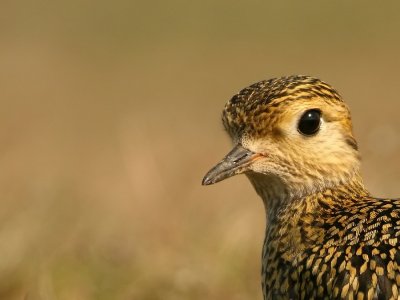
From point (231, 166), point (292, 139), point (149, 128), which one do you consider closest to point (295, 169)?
point (292, 139)

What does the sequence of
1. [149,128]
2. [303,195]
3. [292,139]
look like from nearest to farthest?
[292,139]
[303,195]
[149,128]

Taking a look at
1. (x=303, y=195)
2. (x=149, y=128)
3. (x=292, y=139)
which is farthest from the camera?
(x=149, y=128)

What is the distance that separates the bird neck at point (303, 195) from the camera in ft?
24.3

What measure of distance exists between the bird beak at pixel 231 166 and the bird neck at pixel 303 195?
20 centimetres

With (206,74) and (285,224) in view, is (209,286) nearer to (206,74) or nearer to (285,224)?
(285,224)

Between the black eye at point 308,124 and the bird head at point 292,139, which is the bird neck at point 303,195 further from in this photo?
the black eye at point 308,124

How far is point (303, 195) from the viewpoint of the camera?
750 cm

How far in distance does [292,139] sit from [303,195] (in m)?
0.36

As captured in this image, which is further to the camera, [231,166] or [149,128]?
[149,128]

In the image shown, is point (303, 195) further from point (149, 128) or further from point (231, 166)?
point (149, 128)

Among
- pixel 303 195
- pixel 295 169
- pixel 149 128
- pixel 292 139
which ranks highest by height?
pixel 149 128

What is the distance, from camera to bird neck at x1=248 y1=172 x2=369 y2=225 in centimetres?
742

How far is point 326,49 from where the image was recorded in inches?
1241

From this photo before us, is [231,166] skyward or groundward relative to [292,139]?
groundward
